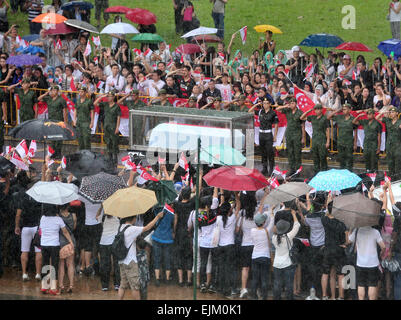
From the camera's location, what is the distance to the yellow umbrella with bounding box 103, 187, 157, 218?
1336 centimetres

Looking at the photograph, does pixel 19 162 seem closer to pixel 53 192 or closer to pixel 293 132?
pixel 53 192

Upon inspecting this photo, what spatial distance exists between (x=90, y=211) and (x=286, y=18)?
1922 cm

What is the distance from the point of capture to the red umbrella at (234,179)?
13688mm

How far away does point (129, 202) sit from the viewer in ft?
44.0

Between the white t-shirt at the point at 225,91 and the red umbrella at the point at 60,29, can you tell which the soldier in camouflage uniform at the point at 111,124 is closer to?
the white t-shirt at the point at 225,91

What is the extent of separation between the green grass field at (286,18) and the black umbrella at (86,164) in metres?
13.2

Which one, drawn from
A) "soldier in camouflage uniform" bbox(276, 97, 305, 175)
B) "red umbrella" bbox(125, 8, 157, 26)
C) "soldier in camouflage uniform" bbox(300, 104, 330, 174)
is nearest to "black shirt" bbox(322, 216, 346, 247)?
"soldier in camouflage uniform" bbox(300, 104, 330, 174)

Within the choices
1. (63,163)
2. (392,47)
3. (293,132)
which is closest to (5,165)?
(63,163)

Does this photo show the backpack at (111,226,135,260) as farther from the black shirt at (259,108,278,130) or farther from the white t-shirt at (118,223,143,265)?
the black shirt at (259,108,278,130)

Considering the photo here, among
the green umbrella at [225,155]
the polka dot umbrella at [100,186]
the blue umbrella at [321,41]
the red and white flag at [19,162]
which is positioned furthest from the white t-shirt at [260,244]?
the blue umbrella at [321,41]

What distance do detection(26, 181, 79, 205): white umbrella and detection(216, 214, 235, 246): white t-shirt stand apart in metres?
2.05
